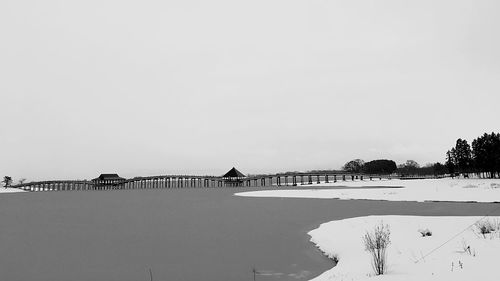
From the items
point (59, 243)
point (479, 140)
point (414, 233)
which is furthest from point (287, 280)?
point (479, 140)

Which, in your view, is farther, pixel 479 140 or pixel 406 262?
pixel 479 140

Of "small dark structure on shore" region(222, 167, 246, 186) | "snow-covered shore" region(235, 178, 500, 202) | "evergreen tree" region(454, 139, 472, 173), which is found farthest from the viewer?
"small dark structure on shore" region(222, 167, 246, 186)

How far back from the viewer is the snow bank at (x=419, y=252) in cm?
1024

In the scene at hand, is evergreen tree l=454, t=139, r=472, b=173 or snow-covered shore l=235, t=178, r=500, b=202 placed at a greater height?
evergreen tree l=454, t=139, r=472, b=173

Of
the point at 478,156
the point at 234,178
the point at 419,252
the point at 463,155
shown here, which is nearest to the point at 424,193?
the point at 419,252

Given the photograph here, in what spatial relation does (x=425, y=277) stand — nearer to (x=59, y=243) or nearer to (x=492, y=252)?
(x=492, y=252)

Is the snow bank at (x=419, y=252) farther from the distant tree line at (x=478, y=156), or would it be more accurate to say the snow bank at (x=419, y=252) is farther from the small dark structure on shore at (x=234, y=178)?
the small dark structure on shore at (x=234, y=178)

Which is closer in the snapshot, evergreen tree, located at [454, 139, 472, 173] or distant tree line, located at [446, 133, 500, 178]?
distant tree line, located at [446, 133, 500, 178]

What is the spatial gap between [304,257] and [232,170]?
181 meters

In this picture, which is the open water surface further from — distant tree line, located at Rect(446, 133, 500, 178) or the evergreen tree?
the evergreen tree

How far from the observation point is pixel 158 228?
29078mm

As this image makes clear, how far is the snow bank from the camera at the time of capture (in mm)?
10242

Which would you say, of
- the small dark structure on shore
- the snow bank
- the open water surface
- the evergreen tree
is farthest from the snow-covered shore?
the small dark structure on shore

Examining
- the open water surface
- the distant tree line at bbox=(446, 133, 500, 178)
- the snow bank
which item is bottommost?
the open water surface
